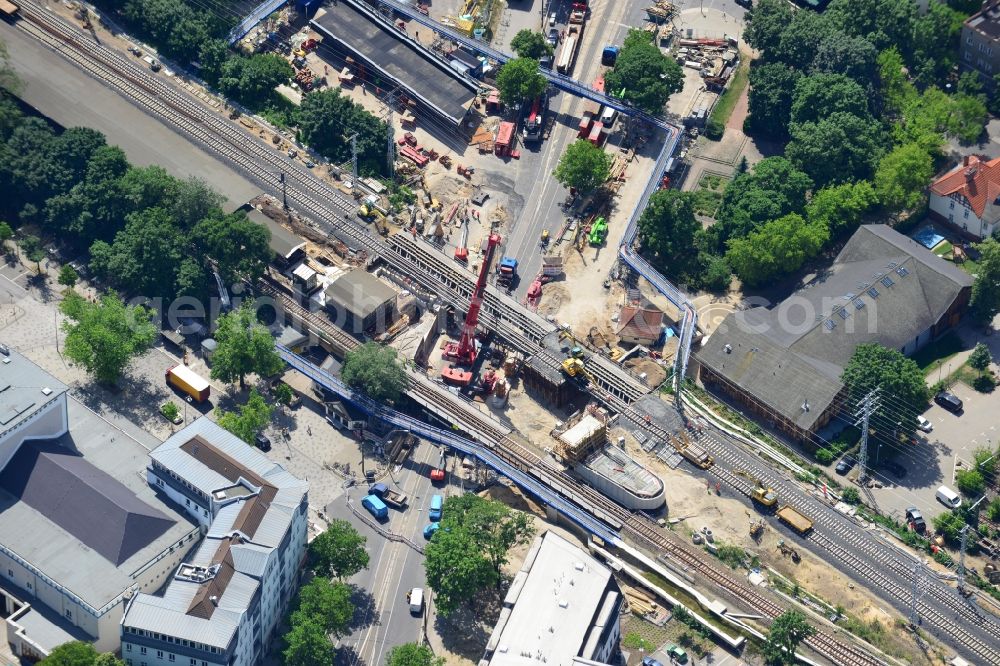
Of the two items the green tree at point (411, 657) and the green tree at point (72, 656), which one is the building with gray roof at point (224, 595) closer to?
the green tree at point (72, 656)

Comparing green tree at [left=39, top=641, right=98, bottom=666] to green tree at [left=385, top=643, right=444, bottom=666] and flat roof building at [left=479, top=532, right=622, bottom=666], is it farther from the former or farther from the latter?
flat roof building at [left=479, top=532, right=622, bottom=666]

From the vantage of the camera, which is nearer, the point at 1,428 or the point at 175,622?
the point at 175,622

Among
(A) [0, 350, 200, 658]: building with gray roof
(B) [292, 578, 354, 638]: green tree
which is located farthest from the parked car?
(A) [0, 350, 200, 658]: building with gray roof

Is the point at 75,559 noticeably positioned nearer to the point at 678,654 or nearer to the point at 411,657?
the point at 411,657

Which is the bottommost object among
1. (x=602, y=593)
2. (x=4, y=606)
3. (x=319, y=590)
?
(x=4, y=606)

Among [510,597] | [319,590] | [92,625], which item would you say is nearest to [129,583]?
[92,625]

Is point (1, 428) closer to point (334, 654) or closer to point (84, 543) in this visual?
point (84, 543)

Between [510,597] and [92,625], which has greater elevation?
[510,597]

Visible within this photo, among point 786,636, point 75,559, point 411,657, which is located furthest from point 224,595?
point 786,636
